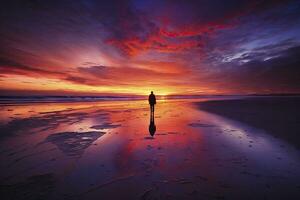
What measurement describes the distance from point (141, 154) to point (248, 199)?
10.8 ft

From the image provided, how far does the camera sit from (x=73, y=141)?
22.8 ft

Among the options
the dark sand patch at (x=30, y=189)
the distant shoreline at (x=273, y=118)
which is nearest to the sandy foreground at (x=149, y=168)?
the dark sand patch at (x=30, y=189)

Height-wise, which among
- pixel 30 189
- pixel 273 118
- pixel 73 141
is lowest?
pixel 30 189

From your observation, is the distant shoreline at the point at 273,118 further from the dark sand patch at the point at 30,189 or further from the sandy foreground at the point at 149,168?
the dark sand patch at the point at 30,189

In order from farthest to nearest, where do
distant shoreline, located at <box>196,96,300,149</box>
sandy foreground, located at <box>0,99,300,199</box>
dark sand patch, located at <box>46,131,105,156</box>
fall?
distant shoreline, located at <box>196,96,300,149</box> < dark sand patch, located at <box>46,131,105,156</box> < sandy foreground, located at <box>0,99,300,199</box>

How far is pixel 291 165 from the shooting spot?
14.9 feet

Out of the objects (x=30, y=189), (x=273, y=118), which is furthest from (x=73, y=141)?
(x=273, y=118)

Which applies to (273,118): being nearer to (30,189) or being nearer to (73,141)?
(73,141)

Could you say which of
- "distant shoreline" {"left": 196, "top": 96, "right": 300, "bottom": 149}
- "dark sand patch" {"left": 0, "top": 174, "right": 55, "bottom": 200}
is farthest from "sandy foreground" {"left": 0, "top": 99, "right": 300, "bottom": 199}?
"distant shoreline" {"left": 196, "top": 96, "right": 300, "bottom": 149}

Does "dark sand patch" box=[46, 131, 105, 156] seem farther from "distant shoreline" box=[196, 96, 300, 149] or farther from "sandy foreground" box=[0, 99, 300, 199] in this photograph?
"distant shoreline" box=[196, 96, 300, 149]

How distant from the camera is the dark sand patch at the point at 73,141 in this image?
593cm

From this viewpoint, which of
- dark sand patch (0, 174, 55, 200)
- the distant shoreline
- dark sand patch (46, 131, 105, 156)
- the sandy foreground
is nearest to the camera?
dark sand patch (0, 174, 55, 200)

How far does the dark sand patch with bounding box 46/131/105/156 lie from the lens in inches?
233

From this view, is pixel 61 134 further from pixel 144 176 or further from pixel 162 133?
pixel 144 176
